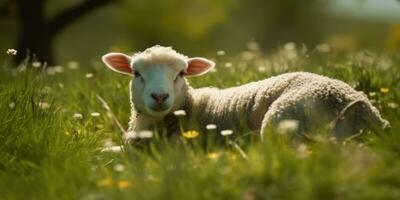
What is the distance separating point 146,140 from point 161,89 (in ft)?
1.96

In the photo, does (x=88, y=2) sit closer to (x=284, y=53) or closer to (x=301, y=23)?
(x=284, y=53)

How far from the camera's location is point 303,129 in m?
4.95

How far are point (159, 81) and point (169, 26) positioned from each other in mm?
22093

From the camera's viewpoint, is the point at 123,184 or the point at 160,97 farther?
the point at 160,97

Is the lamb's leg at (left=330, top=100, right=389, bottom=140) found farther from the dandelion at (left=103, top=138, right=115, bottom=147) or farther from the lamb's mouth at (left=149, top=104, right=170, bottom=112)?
the dandelion at (left=103, top=138, right=115, bottom=147)

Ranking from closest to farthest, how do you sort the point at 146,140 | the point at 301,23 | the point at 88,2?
1. the point at 146,140
2. the point at 88,2
3. the point at 301,23

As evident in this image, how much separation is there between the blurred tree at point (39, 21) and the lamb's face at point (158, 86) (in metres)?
11.2

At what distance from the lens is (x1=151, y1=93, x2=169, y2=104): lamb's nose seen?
5.53m

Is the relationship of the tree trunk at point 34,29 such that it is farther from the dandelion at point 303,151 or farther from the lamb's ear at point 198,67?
the dandelion at point 303,151

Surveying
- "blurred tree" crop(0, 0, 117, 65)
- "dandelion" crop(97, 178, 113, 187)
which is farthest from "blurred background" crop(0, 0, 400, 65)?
"dandelion" crop(97, 178, 113, 187)

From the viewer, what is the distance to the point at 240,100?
18.7 feet

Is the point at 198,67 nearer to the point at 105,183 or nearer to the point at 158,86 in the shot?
the point at 158,86

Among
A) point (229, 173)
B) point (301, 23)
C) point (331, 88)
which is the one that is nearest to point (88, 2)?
point (331, 88)

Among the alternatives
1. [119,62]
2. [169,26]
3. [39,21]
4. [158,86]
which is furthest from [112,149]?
[169,26]
